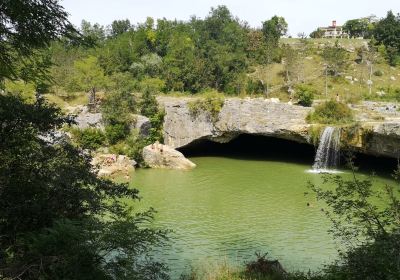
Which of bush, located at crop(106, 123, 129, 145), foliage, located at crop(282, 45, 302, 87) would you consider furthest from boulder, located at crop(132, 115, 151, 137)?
foliage, located at crop(282, 45, 302, 87)

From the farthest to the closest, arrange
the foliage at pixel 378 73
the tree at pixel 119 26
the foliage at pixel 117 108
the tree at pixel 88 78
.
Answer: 1. the tree at pixel 119 26
2. the foliage at pixel 378 73
3. the tree at pixel 88 78
4. the foliage at pixel 117 108

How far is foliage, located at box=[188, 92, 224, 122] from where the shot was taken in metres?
27.8

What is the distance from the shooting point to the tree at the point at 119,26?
6688cm

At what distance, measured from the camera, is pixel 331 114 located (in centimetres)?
2562

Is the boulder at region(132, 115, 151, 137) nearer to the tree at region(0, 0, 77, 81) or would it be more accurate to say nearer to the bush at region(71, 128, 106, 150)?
the bush at region(71, 128, 106, 150)

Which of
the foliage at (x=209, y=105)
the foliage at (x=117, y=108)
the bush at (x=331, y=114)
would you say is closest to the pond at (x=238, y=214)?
the bush at (x=331, y=114)

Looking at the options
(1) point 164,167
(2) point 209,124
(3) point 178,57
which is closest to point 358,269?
(1) point 164,167

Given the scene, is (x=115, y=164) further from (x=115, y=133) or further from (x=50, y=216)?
(x=50, y=216)

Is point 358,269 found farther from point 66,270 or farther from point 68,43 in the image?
point 68,43

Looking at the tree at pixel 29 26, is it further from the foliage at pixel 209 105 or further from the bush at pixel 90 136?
the foliage at pixel 209 105

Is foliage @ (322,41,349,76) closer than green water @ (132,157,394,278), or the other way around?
green water @ (132,157,394,278)

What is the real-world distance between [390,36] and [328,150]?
3529 cm

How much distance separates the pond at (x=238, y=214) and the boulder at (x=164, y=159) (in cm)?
75

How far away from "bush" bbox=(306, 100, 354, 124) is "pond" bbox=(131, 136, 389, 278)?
9.61 ft
